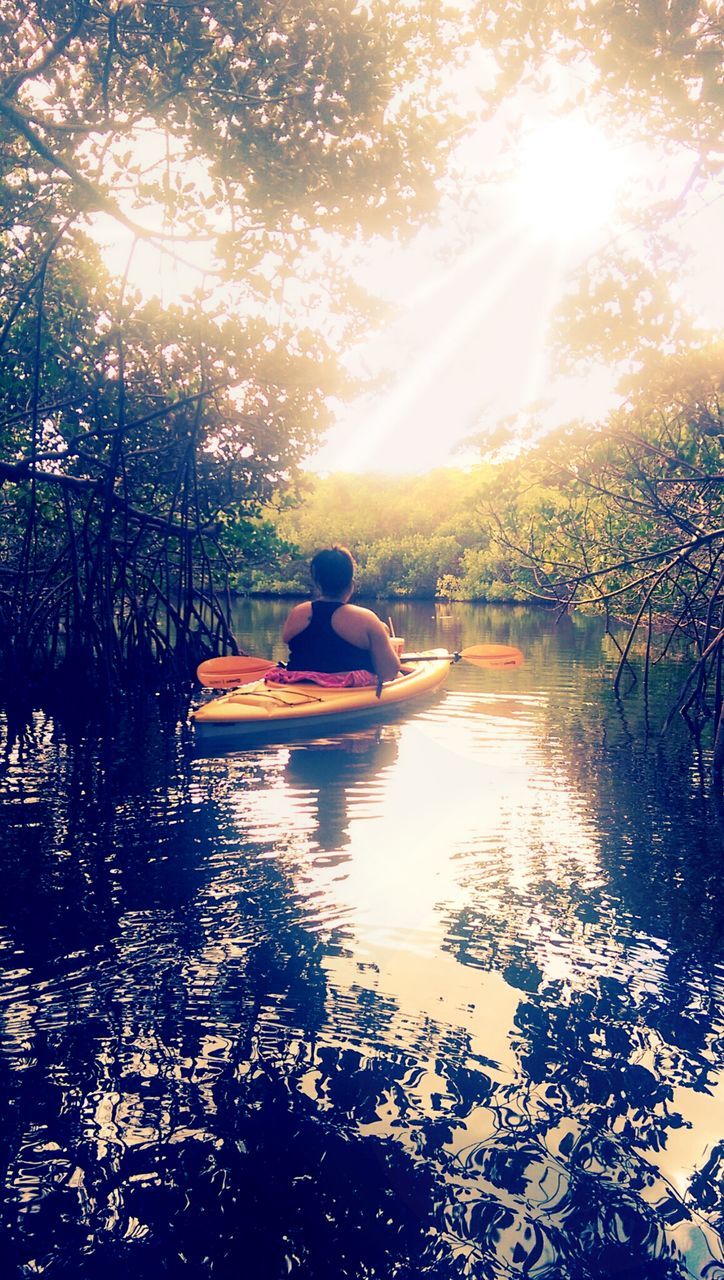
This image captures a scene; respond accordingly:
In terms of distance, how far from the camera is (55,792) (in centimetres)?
581

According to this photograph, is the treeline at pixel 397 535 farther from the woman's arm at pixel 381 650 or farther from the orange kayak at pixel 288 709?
the orange kayak at pixel 288 709

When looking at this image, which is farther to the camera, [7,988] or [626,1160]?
[7,988]

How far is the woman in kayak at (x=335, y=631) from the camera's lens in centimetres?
702

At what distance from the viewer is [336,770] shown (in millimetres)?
6441

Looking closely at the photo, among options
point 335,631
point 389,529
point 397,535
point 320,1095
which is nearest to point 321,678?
point 335,631

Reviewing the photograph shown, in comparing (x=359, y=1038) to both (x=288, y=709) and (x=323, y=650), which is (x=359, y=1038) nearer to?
(x=288, y=709)

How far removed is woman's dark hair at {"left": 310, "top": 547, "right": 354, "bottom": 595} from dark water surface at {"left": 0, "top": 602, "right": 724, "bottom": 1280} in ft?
6.01

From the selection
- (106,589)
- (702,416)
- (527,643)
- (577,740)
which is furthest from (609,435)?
(527,643)

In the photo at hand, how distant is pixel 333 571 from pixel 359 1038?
452 centimetres

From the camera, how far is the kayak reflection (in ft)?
16.6

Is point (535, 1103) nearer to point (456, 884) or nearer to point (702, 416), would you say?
point (456, 884)

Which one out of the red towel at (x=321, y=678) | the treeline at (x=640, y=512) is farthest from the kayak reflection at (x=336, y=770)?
the treeline at (x=640, y=512)

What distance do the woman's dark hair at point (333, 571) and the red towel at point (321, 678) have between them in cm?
67

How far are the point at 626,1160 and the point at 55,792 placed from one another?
14.1 feet
